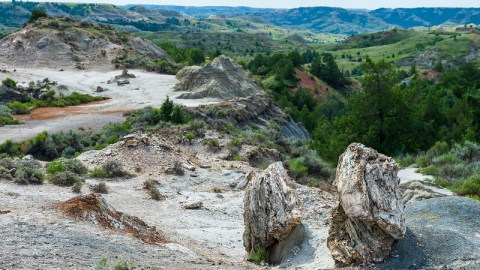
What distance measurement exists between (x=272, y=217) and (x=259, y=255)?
2.68 ft

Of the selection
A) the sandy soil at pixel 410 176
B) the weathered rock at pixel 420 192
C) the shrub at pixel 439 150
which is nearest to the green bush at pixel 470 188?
the weathered rock at pixel 420 192

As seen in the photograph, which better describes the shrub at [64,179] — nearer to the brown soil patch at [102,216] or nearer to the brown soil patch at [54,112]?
the brown soil patch at [102,216]

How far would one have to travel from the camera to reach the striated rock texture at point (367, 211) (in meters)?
8.43

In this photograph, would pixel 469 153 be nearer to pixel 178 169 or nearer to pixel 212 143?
pixel 212 143

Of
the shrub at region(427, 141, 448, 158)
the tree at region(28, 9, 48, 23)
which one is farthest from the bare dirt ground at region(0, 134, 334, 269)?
the tree at region(28, 9, 48, 23)

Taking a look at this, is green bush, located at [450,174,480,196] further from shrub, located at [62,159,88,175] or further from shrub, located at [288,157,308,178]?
shrub, located at [62,159,88,175]

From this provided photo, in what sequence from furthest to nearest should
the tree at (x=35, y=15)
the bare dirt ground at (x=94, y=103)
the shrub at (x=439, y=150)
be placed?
1. the tree at (x=35, y=15)
2. the bare dirt ground at (x=94, y=103)
3. the shrub at (x=439, y=150)

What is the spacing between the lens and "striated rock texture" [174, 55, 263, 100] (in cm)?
3644

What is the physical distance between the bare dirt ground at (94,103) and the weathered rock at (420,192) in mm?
17187

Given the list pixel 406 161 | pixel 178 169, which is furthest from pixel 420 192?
pixel 178 169

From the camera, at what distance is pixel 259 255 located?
33.7ft

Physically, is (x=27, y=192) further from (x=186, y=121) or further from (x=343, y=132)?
(x=343, y=132)

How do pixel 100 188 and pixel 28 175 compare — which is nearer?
pixel 100 188

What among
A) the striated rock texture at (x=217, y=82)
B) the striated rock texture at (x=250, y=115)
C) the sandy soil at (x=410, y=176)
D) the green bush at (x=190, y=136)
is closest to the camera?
the sandy soil at (x=410, y=176)
